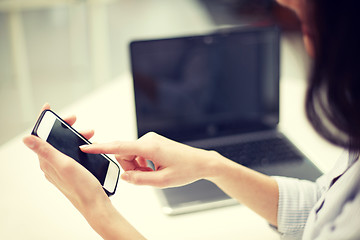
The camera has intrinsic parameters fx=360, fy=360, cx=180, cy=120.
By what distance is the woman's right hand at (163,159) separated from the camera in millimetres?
497

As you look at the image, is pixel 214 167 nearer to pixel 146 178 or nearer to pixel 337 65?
pixel 146 178

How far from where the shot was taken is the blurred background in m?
2.27

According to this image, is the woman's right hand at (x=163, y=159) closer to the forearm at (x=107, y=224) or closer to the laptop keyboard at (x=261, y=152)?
the forearm at (x=107, y=224)

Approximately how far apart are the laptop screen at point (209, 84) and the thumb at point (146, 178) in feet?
0.97

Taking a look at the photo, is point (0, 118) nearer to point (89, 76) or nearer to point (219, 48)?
point (89, 76)

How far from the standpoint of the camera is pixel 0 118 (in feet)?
7.54

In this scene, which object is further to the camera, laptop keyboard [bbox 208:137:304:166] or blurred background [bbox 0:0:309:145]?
blurred background [bbox 0:0:309:145]

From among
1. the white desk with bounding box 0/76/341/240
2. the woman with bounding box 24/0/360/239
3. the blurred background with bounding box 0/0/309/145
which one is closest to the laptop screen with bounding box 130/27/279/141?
the white desk with bounding box 0/76/341/240

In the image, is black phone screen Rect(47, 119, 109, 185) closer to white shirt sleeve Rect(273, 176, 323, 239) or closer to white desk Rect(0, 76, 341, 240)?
white desk Rect(0, 76, 341, 240)

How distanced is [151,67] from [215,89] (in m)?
0.16

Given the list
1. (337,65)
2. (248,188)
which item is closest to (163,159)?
(248,188)

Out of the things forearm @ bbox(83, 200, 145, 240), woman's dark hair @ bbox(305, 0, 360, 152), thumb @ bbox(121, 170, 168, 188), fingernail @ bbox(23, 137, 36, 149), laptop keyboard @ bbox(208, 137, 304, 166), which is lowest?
laptop keyboard @ bbox(208, 137, 304, 166)

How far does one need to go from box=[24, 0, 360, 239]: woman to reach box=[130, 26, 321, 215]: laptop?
162 millimetres

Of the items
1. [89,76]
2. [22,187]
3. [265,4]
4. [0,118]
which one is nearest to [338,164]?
[22,187]
